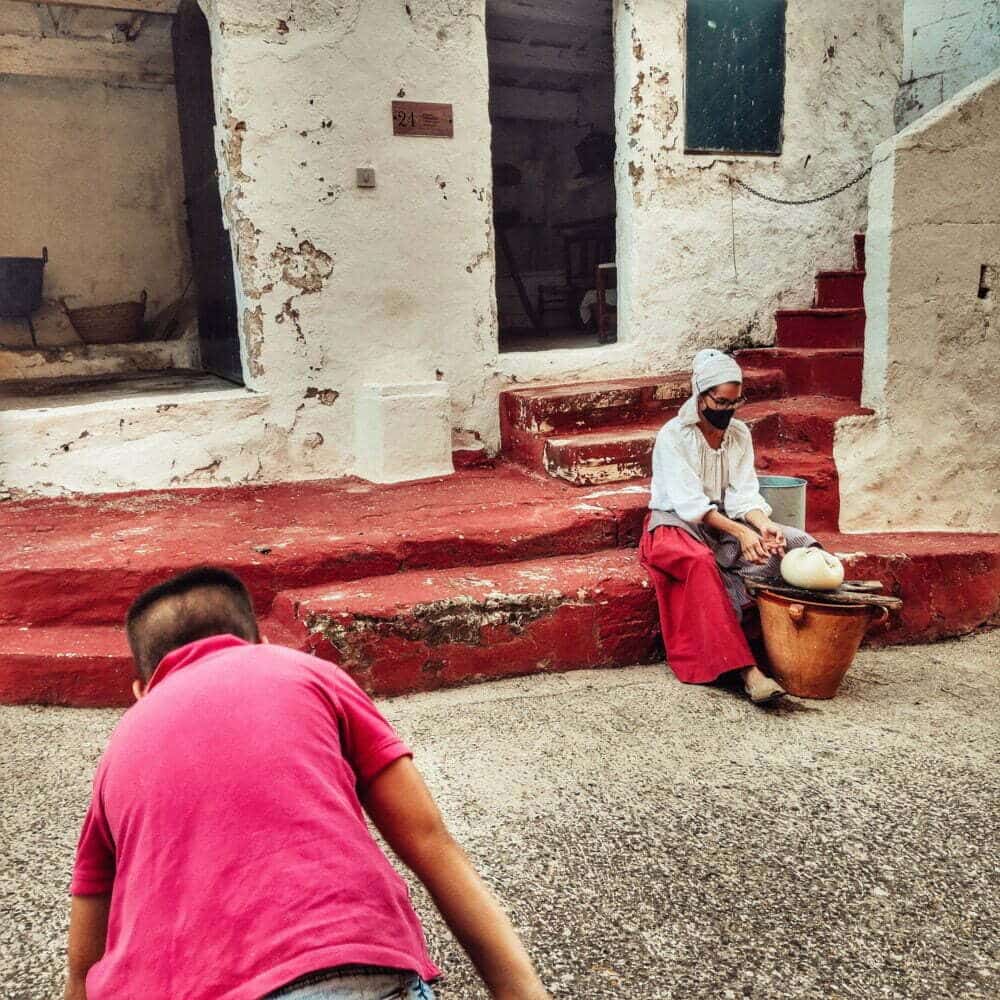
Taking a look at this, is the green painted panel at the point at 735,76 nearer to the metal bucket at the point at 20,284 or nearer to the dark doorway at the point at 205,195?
the dark doorway at the point at 205,195

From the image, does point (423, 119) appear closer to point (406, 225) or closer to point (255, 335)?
point (406, 225)

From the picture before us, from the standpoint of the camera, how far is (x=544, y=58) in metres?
9.98

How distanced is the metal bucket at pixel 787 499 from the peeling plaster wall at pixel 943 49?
471cm

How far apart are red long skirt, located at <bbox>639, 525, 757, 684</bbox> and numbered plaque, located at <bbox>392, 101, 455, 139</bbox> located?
2.89 metres

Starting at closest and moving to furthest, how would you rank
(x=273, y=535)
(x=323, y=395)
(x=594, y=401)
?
(x=273, y=535) → (x=323, y=395) → (x=594, y=401)

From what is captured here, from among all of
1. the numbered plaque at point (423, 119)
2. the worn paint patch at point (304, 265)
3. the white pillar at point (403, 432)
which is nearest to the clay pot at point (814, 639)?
the white pillar at point (403, 432)

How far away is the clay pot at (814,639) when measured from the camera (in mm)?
3906

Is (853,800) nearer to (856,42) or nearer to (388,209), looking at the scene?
(388,209)

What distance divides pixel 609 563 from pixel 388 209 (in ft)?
8.29

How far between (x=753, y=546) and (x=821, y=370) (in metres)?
2.50

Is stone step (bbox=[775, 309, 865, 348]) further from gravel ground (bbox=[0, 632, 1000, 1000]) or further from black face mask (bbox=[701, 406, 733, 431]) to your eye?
gravel ground (bbox=[0, 632, 1000, 1000])

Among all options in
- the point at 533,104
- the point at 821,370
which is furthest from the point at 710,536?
the point at 533,104

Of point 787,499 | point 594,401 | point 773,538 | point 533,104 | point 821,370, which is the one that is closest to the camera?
point 773,538

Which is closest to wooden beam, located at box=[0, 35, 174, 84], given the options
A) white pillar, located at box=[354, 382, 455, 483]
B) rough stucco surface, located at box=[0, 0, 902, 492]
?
rough stucco surface, located at box=[0, 0, 902, 492]
